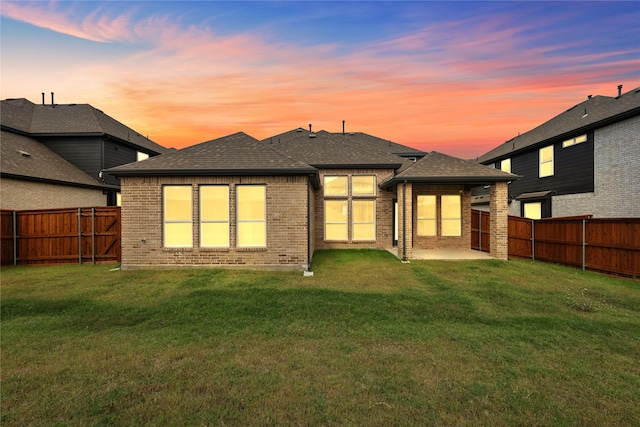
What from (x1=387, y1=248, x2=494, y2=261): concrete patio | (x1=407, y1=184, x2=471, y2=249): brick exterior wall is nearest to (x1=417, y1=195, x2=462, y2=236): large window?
(x1=407, y1=184, x2=471, y2=249): brick exterior wall

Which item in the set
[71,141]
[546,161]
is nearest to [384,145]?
[546,161]

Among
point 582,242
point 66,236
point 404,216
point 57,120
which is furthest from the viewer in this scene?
point 57,120

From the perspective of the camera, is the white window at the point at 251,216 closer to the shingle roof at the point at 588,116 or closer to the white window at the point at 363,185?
the white window at the point at 363,185

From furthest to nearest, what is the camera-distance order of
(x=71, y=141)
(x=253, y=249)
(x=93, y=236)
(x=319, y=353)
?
1. (x=71, y=141)
2. (x=93, y=236)
3. (x=253, y=249)
4. (x=319, y=353)

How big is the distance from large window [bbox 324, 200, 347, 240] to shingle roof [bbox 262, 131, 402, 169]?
2.10m

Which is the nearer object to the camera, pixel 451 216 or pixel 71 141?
pixel 451 216

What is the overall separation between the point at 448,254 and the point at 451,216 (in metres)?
2.76

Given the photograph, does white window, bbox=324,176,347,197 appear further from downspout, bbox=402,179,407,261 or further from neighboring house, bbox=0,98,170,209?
neighboring house, bbox=0,98,170,209

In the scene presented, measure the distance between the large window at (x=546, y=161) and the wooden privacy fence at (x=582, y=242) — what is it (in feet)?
31.3

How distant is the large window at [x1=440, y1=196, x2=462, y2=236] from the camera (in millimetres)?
14492

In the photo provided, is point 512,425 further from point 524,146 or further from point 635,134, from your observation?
point 524,146

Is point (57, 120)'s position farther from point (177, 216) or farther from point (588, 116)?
point (588, 116)

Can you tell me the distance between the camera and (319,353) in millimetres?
4141

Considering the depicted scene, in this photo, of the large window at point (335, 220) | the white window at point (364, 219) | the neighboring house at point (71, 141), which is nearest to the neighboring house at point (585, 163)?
the white window at point (364, 219)
